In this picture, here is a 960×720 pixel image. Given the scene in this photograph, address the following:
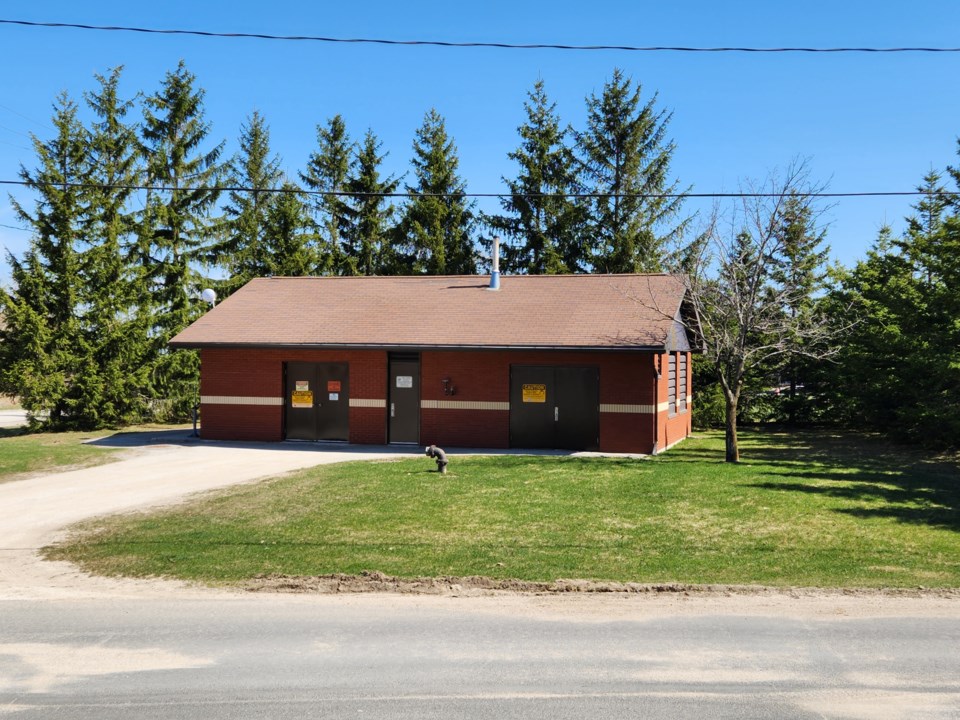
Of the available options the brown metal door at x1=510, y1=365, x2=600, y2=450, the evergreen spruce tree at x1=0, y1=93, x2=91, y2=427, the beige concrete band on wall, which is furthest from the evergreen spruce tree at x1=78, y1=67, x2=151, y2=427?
the brown metal door at x1=510, y1=365, x2=600, y2=450

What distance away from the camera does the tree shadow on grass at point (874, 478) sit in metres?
12.4

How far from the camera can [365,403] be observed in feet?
73.6

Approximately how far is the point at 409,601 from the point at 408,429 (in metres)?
13.8

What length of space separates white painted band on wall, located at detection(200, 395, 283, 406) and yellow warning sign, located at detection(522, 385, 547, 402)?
23.3ft

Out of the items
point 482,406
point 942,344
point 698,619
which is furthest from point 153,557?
point 942,344

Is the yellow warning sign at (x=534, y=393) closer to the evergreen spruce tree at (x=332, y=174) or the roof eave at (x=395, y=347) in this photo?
the roof eave at (x=395, y=347)

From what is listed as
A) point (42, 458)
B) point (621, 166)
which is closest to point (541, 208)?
point (621, 166)

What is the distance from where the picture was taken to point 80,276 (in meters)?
29.4

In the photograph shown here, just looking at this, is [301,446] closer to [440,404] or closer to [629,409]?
[440,404]

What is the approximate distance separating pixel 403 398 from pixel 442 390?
120 cm

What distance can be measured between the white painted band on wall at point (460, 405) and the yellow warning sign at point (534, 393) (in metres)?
0.56

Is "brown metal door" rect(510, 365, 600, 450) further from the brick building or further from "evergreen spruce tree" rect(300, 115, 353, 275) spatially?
"evergreen spruce tree" rect(300, 115, 353, 275)

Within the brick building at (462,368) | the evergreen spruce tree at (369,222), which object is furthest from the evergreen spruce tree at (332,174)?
the brick building at (462,368)

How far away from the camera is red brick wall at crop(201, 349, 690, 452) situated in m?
20.6
